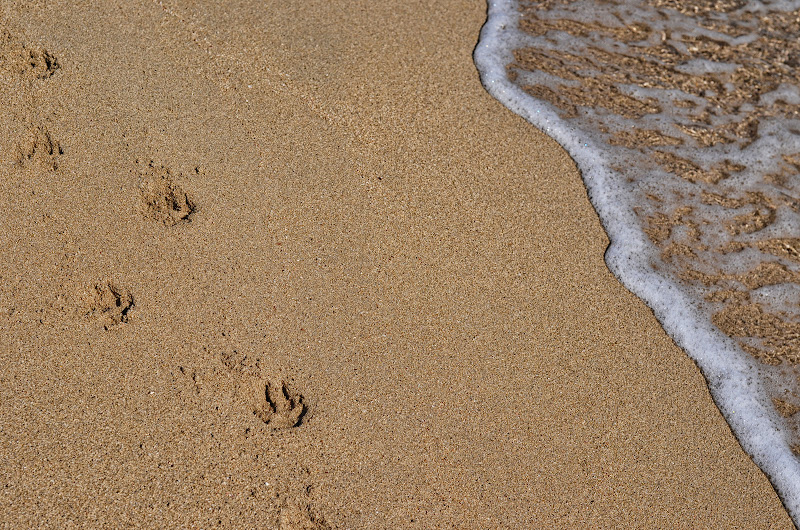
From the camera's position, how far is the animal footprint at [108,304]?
91.7 inches

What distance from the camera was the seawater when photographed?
2707 mm

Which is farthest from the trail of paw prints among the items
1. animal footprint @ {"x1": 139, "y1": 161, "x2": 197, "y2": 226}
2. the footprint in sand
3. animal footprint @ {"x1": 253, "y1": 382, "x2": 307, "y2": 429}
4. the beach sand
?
the footprint in sand

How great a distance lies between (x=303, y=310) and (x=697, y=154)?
6.71ft

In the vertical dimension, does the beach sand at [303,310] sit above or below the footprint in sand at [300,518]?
above

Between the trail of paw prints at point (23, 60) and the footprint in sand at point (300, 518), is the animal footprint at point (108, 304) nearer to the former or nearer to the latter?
the footprint in sand at point (300, 518)

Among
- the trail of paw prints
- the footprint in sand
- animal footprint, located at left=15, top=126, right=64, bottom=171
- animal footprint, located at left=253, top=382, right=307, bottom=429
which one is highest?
the trail of paw prints

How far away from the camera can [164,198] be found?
2627 mm

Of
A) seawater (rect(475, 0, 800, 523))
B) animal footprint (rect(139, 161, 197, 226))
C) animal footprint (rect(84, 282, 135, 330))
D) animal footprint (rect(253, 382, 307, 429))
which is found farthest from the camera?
seawater (rect(475, 0, 800, 523))

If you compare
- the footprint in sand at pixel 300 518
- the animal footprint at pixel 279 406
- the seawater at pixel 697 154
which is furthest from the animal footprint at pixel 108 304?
the seawater at pixel 697 154

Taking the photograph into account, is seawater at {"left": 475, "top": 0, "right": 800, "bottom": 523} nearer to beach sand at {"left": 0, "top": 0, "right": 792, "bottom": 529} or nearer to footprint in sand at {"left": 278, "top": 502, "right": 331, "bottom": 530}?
beach sand at {"left": 0, "top": 0, "right": 792, "bottom": 529}

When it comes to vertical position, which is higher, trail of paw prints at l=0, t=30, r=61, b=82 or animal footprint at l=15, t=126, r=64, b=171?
trail of paw prints at l=0, t=30, r=61, b=82

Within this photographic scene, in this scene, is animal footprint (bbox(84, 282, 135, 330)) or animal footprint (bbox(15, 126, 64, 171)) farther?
animal footprint (bbox(15, 126, 64, 171))

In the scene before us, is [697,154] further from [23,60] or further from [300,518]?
[23,60]

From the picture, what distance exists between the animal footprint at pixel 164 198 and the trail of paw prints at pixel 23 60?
2.22ft
